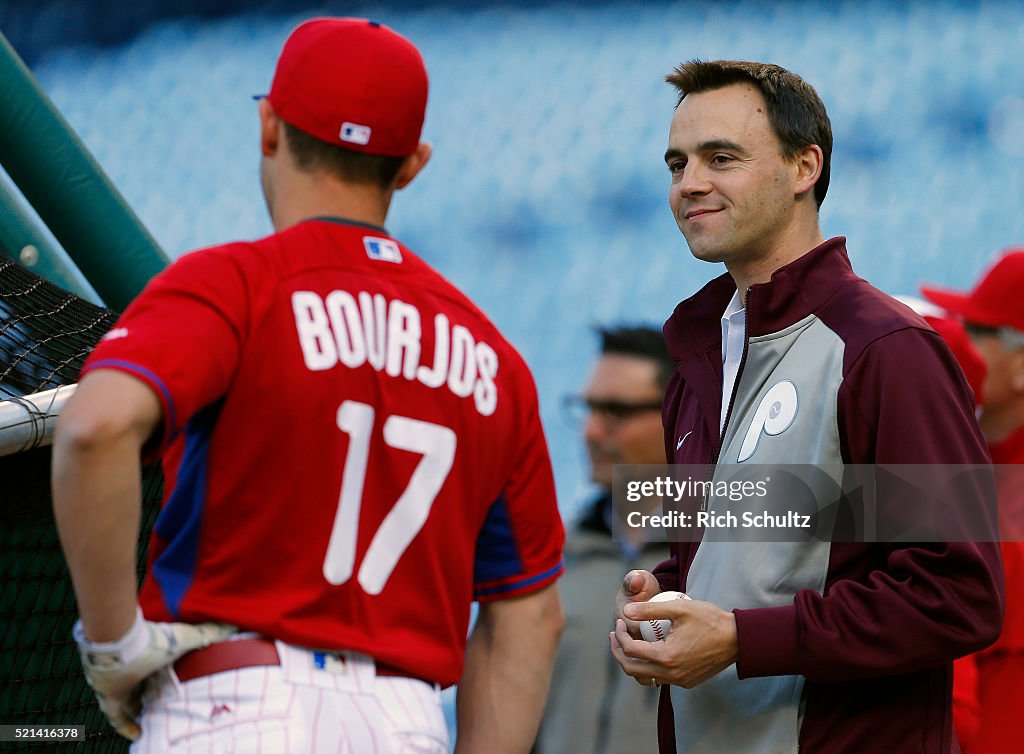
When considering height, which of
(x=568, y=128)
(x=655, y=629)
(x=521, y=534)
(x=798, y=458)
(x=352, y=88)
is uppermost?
(x=568, y=128)

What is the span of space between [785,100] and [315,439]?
1.02 meters

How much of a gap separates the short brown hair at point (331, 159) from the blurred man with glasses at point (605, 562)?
4.43ft

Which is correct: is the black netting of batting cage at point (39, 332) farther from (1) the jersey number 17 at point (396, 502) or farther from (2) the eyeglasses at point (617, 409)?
(2) the eyeglasses at point (617, 409)

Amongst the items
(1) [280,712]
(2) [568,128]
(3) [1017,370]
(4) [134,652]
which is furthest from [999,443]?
(2) [568,128]

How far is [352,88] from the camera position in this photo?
57.9 inches

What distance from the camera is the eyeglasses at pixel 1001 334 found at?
10.0 feet

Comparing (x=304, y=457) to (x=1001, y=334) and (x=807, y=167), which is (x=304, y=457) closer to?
(x=807, y=167)

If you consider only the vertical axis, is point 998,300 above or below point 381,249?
above

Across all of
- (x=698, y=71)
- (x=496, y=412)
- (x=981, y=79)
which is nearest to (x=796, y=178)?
(x=698, y=71)

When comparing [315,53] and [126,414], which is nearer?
[126,414]

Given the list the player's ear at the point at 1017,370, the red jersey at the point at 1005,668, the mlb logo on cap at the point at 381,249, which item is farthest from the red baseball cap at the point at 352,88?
the player's ear at the point at 1017,370

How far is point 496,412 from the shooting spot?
152 cm

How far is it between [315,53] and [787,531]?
0.86 meters

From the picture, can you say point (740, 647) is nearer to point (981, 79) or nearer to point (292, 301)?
point (292, 301)
